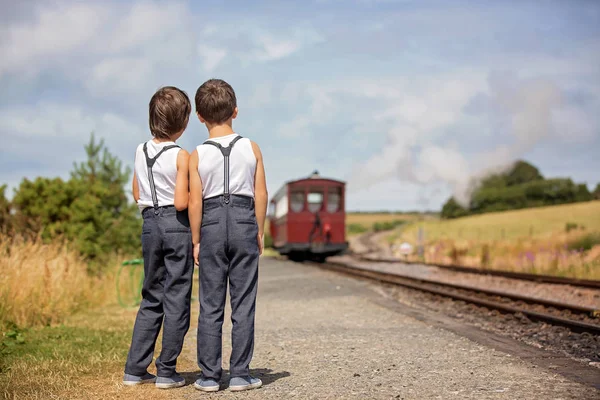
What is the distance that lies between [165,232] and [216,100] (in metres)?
0.97

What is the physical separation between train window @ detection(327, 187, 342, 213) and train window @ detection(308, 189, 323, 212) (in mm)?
371

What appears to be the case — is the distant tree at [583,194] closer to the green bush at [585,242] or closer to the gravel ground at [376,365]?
the green bush at [585,242]

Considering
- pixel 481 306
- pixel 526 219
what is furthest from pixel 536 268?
pixel 526 219

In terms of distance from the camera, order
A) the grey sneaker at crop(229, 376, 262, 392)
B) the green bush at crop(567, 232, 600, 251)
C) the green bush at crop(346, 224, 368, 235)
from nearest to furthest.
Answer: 1. the grey sneaker at crop(229, 376, 262, 392)
2. the green bush at crop(567, 232, 600, 251)
3. the green bush at crop(346, 224, 368, 235)

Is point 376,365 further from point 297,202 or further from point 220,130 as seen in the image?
point 297,202

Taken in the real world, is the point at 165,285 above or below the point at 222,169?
below

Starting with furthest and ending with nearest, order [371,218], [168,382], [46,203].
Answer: [371,218] → [46,203] → [168,382]

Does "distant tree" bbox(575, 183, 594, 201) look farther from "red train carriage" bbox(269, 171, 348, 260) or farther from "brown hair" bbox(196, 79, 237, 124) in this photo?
"brown hair" bbox(196, 79, 237, 124)

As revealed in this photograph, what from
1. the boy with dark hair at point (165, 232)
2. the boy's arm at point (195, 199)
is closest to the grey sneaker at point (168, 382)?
the boy with dark hair at point (165, 232)

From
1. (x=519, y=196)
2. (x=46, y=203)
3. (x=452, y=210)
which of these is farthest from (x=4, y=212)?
(x=519, y=196)

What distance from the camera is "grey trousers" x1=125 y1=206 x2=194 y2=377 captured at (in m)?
4.58

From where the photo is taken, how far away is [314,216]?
27.2m

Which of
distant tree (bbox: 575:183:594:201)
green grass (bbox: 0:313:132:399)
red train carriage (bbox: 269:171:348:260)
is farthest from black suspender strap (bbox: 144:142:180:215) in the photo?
distant tree (bbox: 575:183:594:201)

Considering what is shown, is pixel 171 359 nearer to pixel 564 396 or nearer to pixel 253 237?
pixel 253 237
